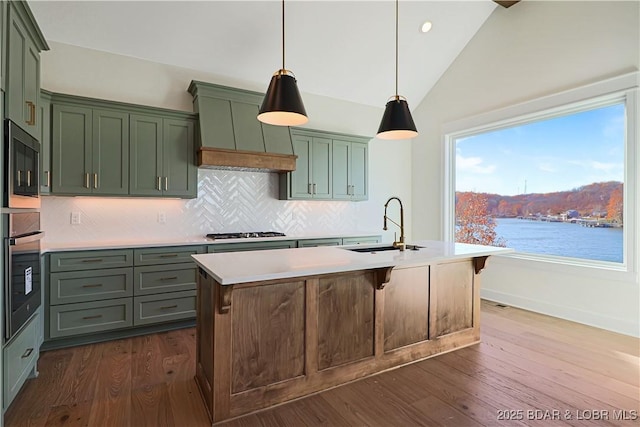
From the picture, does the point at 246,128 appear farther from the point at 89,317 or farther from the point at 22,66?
the point at 89,317

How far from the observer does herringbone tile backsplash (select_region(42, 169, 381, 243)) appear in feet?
11.1

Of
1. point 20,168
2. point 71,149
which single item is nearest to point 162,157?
point 71,149

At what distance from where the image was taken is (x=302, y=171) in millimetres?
4391

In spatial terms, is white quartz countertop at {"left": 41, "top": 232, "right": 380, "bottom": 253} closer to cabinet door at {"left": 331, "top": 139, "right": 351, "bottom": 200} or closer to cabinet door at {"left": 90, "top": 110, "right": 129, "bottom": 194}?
cabinet door at {"left": 90, "top": 110, "right": 129, "bottom": 194}

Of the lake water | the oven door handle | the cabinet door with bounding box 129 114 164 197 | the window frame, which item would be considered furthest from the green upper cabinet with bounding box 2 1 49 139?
the lake water

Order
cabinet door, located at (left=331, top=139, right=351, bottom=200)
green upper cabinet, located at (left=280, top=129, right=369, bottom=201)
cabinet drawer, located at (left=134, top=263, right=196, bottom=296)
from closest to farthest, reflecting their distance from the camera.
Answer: cabinet drawer, located at (left=134, top=263, right=196, bottom=296), green upper cabinet, located at (left=280, top=129, right=369, bottom=201), cabinet door, located at (left=331, top=139, right=351, bottom=200)

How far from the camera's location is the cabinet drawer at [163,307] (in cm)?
318

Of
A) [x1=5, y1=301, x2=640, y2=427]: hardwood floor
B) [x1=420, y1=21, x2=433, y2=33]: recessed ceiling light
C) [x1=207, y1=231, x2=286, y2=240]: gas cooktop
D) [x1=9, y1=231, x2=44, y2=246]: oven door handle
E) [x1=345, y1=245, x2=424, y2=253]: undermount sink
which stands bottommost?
[x1=5, y1=301, x2=640, y2=427]: hardwood floor

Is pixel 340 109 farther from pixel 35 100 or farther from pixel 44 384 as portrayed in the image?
pixel 44 384

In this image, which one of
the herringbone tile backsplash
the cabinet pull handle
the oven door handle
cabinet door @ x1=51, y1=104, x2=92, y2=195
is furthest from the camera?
the herringbone tile backsplash

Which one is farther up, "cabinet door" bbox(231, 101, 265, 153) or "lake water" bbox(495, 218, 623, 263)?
"cabinet door" bbox(231, 101, 265, 153)

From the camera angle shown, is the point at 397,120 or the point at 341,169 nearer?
the point at 397,120

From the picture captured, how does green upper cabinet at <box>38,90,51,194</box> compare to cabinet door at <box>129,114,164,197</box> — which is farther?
cabinet door at <box>129,114,164,197</box>

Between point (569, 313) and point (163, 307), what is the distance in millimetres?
4302
